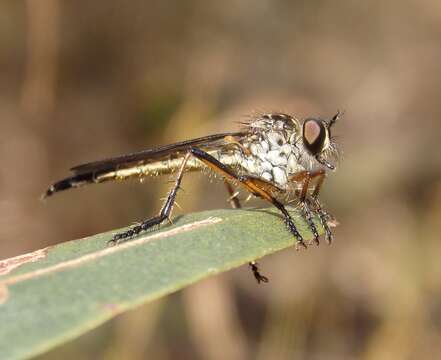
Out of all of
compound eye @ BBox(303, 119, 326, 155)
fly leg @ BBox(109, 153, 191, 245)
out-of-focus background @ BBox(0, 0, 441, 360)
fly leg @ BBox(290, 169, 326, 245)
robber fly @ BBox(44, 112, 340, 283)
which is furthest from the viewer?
out-of-focus background @ BBox(0, 0, 441, 360)

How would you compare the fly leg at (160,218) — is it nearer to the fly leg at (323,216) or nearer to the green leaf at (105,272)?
the green leaf at (105,272)

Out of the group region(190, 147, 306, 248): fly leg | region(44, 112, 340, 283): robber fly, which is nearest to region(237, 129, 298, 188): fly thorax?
region(44, 112, 340, 283): robber fly

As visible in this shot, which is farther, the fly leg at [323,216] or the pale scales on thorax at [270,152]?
the pale scales on thorax at [270,152]

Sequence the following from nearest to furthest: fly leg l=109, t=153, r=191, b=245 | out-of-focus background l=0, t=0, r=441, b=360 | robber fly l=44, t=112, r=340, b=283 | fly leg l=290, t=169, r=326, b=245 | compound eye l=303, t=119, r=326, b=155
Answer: fly leg l=109, t=153, r=191, b=245 < fly leg l=290, t=169, r=326, b=245 < robber fly l=44, t=112, r=340, b=283 < compound eye l=303, t=119, r=326, b=155 < out-of-focus background l=0, t=0, r=441, b=360

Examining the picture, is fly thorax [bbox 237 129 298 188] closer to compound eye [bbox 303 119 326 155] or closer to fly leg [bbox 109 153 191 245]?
compound eye [bbox 303 119 326 155]

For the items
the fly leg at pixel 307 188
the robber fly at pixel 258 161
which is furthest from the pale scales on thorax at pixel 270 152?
the fly leg at pixel 307 188
